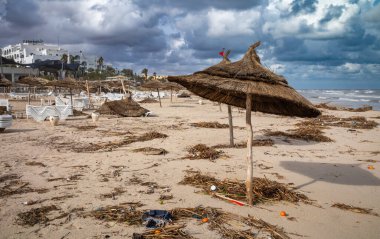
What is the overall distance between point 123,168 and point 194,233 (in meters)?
3.28

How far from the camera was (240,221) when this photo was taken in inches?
163

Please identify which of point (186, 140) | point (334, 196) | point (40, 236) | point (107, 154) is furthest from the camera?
point (186, 140)

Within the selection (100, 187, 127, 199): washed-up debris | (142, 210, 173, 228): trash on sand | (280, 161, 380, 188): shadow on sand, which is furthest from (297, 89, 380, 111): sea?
(142, 210, 173, 228): trash on sand

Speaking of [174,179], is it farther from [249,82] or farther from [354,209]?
[354,209]

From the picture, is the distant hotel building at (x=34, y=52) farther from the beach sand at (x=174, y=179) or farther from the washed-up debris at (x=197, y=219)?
the washed-up debris at (x=197, y=219)

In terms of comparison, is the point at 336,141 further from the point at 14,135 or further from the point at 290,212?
the point at 14,135

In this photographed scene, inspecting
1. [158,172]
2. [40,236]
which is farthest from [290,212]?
[40,236]

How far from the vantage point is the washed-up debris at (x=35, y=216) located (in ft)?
13.0

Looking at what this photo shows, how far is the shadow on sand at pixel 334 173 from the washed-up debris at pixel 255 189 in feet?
2.21

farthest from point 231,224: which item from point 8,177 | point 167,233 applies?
point 8,177

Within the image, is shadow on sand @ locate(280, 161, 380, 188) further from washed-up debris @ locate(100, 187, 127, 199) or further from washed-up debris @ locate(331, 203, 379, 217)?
washed-up debris @ locate(100, 187, 127, 199)

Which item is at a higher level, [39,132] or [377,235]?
[39,132]

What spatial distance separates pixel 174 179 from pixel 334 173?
3581mm

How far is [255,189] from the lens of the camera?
17.1ft
